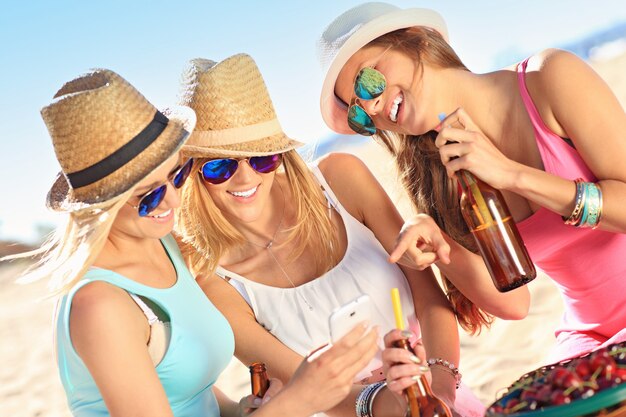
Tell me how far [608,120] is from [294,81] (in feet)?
70.5

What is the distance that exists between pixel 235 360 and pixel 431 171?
199 inches

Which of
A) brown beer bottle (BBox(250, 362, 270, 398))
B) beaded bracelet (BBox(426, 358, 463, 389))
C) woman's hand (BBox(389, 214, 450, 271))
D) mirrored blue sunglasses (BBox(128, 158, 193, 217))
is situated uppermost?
mirrored blue sunglasses (BBox(128, 158, 193, 217))

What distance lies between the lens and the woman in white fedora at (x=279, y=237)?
2.71 metres

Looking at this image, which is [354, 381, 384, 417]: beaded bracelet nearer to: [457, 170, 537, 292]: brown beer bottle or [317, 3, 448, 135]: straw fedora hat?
[457, 170, 537, 292]: brown beer bottle

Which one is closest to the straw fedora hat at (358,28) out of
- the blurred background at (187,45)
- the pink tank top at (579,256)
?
the pink tank top at (579,256)

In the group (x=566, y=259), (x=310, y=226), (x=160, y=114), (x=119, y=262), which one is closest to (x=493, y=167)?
(x=566, y=259)

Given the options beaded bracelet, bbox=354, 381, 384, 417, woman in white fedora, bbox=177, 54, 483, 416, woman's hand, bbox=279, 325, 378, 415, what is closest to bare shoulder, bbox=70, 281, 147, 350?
woman's hand, bbox=279, 325, 378, 415

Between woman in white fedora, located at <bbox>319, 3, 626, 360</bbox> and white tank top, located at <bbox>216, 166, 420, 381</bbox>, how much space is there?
0.24 meters

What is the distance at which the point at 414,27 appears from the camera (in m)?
2.77

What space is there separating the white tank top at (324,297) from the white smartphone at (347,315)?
0.04 meters

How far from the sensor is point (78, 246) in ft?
7.54

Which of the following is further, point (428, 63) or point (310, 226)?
point (310, 226)

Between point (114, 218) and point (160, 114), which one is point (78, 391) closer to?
point (114, 218)

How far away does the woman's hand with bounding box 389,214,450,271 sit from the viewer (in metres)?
2.49
